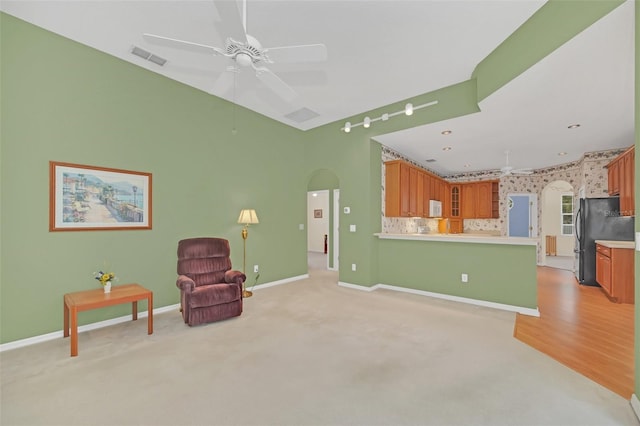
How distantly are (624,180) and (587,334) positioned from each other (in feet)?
9.88

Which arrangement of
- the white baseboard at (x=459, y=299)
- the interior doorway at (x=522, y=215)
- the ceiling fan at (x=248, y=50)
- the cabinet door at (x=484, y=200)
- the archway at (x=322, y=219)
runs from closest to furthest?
the ceiling fan at (x=248, y=50)
the white baseboard at (x=459, y=299)
the archway at (x=322, y=219)
the interior doorway at (x=522, y=215)
the cabinet door at (x=484, y=200)

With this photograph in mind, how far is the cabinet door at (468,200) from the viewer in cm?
819

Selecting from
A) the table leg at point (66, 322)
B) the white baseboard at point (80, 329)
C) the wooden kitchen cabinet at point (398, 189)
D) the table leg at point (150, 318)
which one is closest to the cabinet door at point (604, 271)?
the wooden kitchen cabinet at point (398, 189)

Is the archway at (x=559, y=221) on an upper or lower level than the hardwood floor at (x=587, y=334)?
upper

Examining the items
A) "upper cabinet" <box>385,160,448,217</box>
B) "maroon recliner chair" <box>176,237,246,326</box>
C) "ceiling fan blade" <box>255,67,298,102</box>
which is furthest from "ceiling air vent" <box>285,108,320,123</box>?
"maroon recliner chair" <box>176,237,246,326</box>

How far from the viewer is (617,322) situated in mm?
3453

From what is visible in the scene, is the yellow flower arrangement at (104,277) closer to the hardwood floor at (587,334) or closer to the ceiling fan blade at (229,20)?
the ceiling fan blade at (229,20)

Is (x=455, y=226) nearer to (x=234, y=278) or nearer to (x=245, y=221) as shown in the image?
(x=245, y=221)

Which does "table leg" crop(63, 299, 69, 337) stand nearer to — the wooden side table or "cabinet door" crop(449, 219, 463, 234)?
the wooden side table

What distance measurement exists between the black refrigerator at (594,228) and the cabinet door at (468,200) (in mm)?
2784

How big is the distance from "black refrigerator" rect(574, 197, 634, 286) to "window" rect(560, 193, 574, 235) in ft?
16.1

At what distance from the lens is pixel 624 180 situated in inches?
176

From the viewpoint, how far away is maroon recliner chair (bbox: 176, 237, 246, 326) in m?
3.27

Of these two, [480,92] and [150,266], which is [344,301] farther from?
[480,92]
